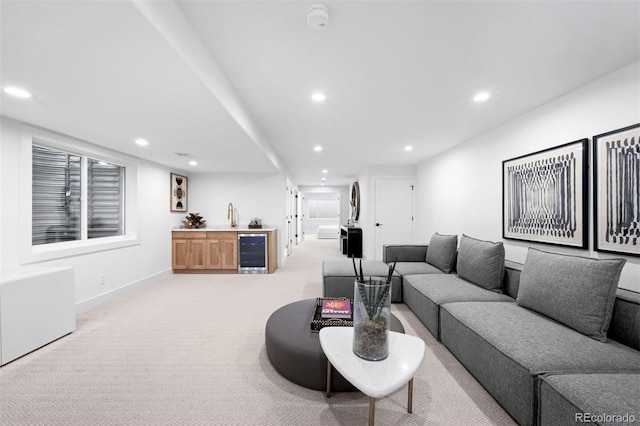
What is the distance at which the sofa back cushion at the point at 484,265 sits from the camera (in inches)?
99.6

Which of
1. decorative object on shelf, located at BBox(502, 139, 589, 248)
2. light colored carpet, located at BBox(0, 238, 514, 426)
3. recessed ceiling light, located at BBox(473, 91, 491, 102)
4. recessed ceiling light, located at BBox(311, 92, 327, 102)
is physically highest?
recessed ceiling light, located at BBox(473, 91, 491, 102)

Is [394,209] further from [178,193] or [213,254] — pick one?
[178,193]

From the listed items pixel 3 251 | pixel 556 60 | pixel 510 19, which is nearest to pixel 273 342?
pixel 510 19

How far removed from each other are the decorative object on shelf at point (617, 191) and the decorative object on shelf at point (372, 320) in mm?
1991

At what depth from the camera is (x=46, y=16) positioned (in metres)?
1.16

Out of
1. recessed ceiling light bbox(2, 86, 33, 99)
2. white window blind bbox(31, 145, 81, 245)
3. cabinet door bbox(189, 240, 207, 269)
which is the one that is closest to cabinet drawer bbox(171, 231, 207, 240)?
cabinet door bbox(189, 240, 207, 269)

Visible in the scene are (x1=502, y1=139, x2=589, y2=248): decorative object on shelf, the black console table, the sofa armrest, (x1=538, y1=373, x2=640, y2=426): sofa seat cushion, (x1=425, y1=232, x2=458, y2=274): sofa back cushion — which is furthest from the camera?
the black console table

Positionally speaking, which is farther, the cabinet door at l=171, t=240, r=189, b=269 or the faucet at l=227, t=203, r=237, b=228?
the faucet at l=227, t=203, r=237, b=228

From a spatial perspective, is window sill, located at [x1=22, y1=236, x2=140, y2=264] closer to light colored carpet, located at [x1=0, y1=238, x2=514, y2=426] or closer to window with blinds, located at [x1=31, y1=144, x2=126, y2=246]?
window with blinds, located at [x1=31, y1=144, x2=126, y2=246]

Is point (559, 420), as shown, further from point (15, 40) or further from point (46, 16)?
point (15, 40)

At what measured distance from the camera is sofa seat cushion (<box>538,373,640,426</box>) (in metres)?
1.00

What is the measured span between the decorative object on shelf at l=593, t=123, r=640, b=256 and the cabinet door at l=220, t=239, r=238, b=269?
503 centimetres

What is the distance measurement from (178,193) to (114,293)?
2.29 m

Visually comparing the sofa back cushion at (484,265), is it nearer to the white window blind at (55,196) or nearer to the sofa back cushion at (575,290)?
the sofa back cushion at (575,290)
